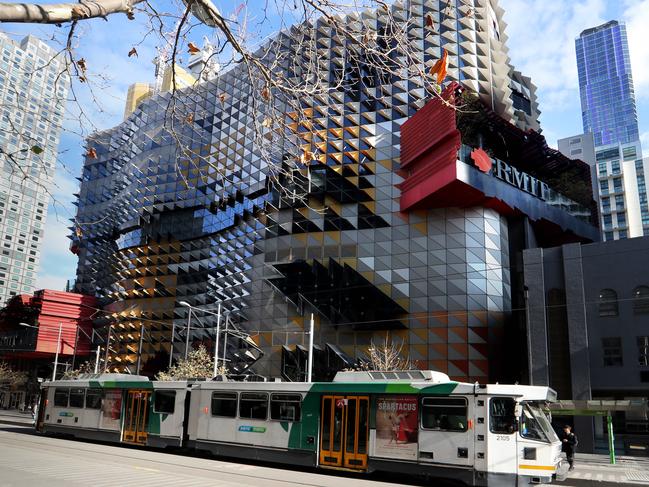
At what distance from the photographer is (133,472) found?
14.4 m

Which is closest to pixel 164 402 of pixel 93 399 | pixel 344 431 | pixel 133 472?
pixel 93 399

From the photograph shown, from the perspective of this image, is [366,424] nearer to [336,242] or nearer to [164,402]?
[164,402]

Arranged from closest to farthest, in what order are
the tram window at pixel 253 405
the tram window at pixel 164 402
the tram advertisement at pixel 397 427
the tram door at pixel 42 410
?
the tram advertisement at pixel 397 427 < the tram window at pixel 253 405 < the tram window at pixel 164 402 < the tram door at pixel 42 410

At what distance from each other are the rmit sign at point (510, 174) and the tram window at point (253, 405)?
30.1 m

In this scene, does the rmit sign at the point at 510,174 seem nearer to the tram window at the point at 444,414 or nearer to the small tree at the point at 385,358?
the small tree at the point at 385,358

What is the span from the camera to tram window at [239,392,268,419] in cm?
1978

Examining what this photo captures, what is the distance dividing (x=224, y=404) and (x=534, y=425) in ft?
36.0

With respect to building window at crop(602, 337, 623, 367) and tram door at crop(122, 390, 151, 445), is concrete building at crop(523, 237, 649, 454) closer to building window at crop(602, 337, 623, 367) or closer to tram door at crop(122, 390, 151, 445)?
building window at crop(602, 337, 623, 367)

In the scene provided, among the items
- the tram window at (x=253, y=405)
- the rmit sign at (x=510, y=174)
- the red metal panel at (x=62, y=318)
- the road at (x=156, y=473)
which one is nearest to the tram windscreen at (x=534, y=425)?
the road at (x=156, y=473)

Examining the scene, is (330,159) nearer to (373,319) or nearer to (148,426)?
(373,319)

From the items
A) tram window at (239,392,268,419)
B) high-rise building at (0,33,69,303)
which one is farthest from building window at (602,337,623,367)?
high-rise building at (0,33,69,303)

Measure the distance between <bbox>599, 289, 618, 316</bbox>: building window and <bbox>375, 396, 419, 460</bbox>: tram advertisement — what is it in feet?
77.0

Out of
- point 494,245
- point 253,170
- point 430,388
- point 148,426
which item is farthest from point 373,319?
point 430,388

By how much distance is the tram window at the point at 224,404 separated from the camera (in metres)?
20.7
